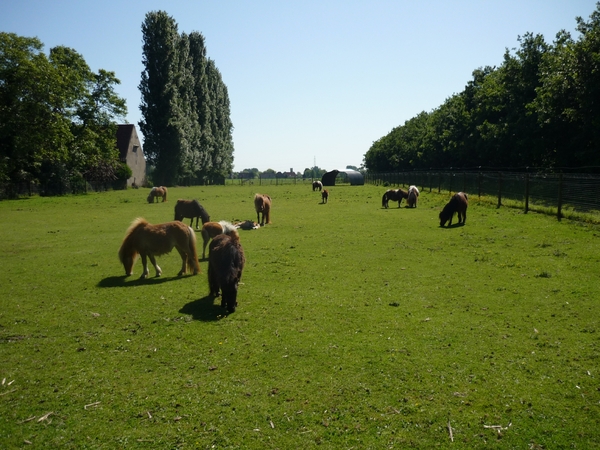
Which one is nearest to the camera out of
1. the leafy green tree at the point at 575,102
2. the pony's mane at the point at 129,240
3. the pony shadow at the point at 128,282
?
the pony shadow at the point at 128,282

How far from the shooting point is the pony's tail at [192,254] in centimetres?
1058

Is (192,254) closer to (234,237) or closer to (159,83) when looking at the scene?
(234,237)

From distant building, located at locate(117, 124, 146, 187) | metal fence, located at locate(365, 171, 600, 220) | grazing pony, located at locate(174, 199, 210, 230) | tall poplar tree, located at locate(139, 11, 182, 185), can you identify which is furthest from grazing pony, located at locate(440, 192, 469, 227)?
distant building, located at locate(117, 124, 146, 187)

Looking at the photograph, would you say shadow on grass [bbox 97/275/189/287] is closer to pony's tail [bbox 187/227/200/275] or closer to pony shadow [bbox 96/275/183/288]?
pony shadow [bbox 96/275/183/288]

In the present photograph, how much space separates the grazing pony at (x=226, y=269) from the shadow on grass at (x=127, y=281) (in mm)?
2116

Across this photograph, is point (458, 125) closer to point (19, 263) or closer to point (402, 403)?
point (19, 263)

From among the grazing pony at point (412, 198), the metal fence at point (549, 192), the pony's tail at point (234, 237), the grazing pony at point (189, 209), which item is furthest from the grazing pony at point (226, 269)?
the grazing pony at point (412, 198)

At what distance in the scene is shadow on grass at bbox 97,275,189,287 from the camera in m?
10.0

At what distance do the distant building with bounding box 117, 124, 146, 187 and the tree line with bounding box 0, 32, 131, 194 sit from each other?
57.6 ft

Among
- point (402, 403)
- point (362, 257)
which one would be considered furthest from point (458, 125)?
point (402, 403)

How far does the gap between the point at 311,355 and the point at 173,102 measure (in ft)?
210

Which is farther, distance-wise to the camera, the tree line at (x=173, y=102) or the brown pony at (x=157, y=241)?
the tree line at (x=173, y=102)

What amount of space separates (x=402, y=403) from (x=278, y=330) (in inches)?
102

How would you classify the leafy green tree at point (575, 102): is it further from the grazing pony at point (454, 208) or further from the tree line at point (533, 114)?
the grazing pony at point (454, 208)
